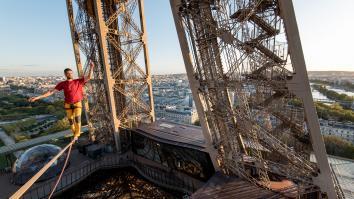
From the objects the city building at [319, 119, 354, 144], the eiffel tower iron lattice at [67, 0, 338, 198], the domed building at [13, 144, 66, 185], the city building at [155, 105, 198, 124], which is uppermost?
the eiffel tower iron lattice at [67, 0, 338, 198]

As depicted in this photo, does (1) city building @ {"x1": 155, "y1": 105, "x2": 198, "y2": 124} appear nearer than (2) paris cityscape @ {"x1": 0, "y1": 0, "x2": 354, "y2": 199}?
No

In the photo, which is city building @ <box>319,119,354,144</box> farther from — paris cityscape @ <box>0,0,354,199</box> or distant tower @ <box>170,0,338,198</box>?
distant tower @ <box>170,0,338,198</box>

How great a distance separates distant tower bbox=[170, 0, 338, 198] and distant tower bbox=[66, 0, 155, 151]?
6750 millimetres

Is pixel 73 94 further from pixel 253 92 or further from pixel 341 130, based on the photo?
pixel 341 130

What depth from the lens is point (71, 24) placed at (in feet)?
46.5

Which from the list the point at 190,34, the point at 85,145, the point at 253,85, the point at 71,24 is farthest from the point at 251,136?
the point at 71,24

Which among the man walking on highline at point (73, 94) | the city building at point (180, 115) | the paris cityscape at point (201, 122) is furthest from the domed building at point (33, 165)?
the city building at point (180, 115)

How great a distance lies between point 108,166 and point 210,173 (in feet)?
20.0

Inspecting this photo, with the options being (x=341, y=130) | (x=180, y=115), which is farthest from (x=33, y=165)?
(x=180, y=115)

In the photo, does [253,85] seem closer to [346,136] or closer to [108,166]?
[108,166]

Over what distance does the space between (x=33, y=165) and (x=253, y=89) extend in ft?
36.8

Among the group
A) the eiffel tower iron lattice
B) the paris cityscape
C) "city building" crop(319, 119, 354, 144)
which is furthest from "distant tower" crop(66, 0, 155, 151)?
"city building" crop(319, 119, 354, 144)

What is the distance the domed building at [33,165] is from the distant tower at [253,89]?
8.60m

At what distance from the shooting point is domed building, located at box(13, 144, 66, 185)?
1071cm
